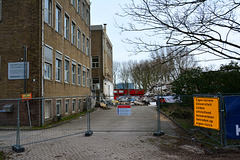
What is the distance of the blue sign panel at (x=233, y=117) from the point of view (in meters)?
6.89

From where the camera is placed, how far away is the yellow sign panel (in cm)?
711

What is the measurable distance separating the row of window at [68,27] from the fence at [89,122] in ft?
17.7

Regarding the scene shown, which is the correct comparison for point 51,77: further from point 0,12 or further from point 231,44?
point 231,44

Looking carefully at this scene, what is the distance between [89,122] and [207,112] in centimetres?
492

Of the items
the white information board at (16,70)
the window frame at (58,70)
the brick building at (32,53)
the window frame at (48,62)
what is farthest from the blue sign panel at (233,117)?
the window frame at (58,70)

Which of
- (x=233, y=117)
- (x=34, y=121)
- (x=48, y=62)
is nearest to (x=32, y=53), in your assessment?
(x=48, y=62)

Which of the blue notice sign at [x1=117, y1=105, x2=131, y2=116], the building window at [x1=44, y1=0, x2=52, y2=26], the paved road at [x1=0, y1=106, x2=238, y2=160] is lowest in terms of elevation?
the paved road at [x1=0, y1=106, x2=238, y2=160]

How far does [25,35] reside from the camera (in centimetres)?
1334

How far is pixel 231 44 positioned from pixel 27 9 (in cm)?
1101

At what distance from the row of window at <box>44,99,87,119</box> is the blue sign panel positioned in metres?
10.4

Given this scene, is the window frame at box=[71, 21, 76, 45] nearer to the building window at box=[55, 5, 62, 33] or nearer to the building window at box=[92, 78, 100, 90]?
the building window at box=[55, 5, 62, 33]

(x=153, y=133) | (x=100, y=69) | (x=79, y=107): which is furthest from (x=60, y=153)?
(x=100, y=69)

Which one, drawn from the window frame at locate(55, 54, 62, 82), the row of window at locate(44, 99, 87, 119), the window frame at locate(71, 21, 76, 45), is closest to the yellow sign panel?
the row of window at locate(44, 99, 87, 119)

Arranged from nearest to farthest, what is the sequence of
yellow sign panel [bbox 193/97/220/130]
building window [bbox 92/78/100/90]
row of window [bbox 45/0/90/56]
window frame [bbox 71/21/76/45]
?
1. yellow sign panel [bbox 193/97/220/130]
2. row of window [bbox 45/0/90/56]
3. window frame [bbox 71/21/76/45]
4. building window [bbox 92/78/100/90]
